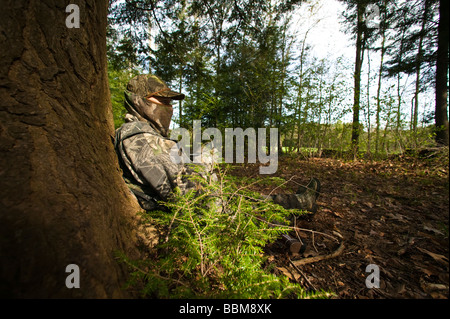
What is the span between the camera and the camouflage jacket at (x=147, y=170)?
195cm

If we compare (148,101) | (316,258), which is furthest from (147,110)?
(316,258)

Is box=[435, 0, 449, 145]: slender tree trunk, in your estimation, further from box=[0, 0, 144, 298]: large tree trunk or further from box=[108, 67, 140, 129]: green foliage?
box=[108, 67, 140, 129]: green foliage

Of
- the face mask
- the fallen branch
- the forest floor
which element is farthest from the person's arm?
the fallen branch

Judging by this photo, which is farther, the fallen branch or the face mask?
the face mask

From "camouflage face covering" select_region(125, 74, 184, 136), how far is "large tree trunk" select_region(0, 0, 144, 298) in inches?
69.0

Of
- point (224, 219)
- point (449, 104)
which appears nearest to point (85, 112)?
point (224, 219)

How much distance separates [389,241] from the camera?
144 centimetres

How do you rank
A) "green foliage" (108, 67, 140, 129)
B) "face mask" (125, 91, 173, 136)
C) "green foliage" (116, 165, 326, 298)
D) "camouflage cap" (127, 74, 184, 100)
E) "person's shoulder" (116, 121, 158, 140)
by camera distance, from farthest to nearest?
"green foliage" (108, 67, 140, 129)
"camouflage cap" (127, 74, 184, 100)
"face mask" (125, 91, 173, 136)
"person's shoulder" (116, 121, 158, 140)
"green foliage" (116, 165, 326, 298)

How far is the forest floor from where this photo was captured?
748 mm

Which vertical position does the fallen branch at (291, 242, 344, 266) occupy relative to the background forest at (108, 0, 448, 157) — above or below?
below

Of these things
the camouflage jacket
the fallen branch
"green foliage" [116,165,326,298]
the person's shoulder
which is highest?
the person's shoulder

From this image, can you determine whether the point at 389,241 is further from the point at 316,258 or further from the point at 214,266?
the point at 214,266

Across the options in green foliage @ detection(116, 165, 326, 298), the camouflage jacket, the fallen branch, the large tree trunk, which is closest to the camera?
the large tree trunk

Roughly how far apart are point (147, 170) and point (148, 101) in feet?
4.97
